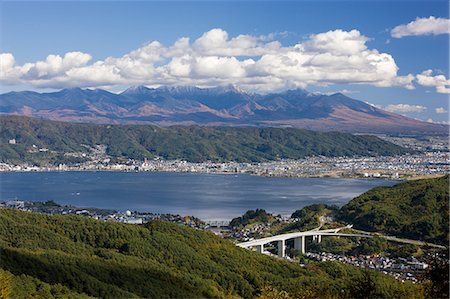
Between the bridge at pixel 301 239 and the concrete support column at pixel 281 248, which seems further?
the concrete support column at pixel 281 248

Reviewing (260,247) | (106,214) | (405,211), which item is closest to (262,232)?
(260,247)

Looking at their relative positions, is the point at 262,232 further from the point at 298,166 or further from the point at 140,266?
the point at 298,166

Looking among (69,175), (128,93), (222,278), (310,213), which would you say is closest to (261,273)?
(222,278)

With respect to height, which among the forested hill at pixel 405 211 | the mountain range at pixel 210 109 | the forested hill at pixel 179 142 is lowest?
the forested hill at pixel 405 211

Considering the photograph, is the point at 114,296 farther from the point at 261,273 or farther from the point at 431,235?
the point at 431,235

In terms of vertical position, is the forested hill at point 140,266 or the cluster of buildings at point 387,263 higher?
the forested hill at point 140,266

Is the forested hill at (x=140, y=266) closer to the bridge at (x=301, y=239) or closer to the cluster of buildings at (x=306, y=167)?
the bridge at (x=301, y=239)

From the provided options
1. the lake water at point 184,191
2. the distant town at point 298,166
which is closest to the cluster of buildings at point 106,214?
the lake water at point 184,191
